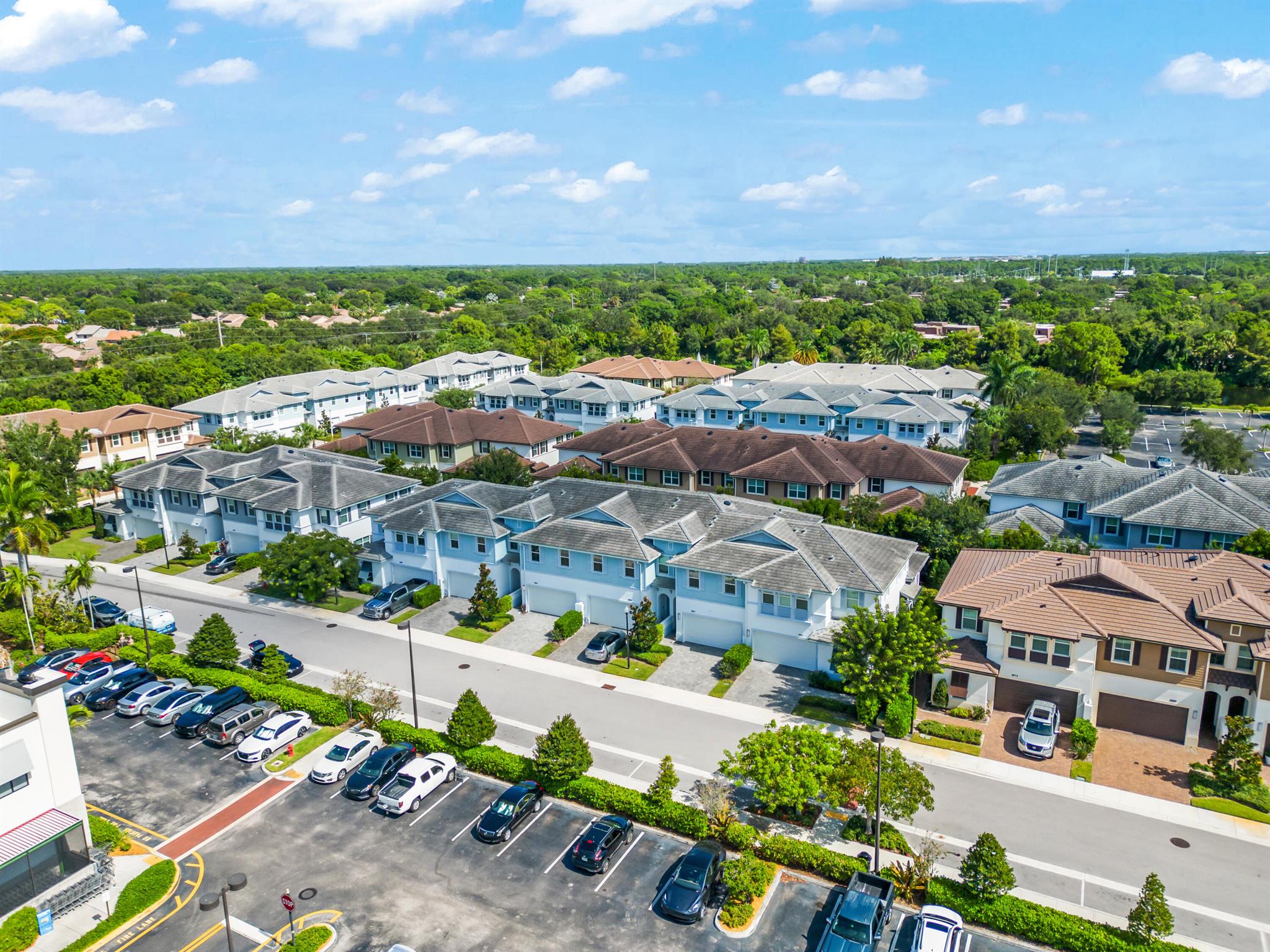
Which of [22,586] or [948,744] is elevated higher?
[22,586]

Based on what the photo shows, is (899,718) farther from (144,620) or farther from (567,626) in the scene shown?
(144,620)

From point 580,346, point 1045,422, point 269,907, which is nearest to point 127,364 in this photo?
point 580,346

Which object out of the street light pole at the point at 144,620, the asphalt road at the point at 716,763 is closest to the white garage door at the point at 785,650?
the asphalt road at the point at 716,763

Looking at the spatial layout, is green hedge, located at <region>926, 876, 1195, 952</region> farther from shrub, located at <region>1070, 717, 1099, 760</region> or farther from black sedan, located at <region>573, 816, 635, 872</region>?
shrub, located at <region>1070, 717, 1099, 760</region>

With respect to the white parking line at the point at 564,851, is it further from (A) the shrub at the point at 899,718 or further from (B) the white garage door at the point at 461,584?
(B) the white garage door at the point at 461,584

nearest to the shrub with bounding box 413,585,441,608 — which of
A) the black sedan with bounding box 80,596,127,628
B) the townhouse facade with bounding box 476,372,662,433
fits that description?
the black sedan with bounding box 80,596,127,628

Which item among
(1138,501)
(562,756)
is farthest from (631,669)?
(1138,501)
